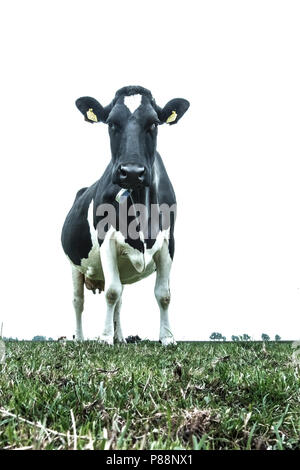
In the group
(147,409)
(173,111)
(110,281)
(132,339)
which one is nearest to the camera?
(147,409)

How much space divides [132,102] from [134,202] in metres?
1.48

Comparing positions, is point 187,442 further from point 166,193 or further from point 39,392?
point 166,193

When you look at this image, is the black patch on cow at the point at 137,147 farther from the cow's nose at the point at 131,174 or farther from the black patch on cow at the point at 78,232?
the black patch on cow at the point at 78,232

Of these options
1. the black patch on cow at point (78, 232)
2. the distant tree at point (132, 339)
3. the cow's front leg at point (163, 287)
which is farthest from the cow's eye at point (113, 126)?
the distant tree at point (132, 339)

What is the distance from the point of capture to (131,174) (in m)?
7.38

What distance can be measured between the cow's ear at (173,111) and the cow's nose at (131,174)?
5.36 feet

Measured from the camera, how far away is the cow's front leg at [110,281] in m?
8.19

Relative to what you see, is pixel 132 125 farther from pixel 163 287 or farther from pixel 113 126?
pixel 163 287

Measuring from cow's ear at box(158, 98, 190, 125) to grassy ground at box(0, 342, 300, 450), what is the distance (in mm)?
5645

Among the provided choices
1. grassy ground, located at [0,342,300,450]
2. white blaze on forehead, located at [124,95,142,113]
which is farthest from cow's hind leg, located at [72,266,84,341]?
grassy ground, located at [0,342,300,450]

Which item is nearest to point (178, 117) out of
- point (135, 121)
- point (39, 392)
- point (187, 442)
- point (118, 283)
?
point (135, 121)

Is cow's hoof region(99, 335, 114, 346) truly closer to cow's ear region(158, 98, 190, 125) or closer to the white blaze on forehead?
the white blaze on forehead

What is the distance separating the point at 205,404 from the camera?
2623 mm

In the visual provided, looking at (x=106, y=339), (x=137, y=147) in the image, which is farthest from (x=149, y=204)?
(x=106, y=339)
